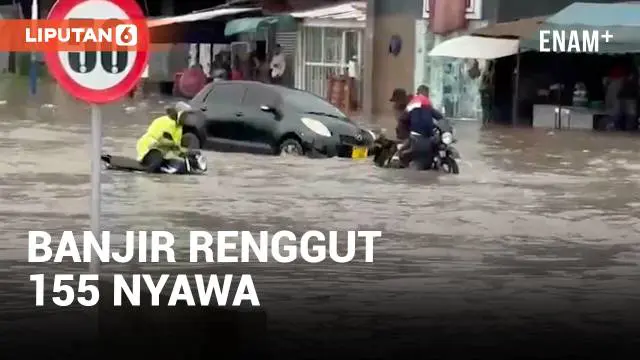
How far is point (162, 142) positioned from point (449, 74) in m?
17.9

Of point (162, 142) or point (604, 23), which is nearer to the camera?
point (162, 142)

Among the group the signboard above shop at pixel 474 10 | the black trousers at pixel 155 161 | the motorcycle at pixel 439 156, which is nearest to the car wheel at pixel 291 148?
the motorcycle at pixel 439 156

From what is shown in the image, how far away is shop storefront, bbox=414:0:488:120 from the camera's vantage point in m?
35.1

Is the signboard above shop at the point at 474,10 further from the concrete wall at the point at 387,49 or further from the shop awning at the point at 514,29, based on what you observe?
the concrete wall at the point at 387,49

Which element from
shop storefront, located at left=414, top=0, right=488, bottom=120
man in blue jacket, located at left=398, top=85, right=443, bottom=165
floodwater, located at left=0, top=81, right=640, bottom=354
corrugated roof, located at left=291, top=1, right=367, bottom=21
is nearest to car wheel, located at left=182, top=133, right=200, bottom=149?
floodwater, located at left=0, top=81, right=640, bottom=354

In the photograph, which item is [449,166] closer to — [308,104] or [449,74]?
[308,104]

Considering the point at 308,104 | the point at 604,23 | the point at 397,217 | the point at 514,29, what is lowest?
the point at 397,217

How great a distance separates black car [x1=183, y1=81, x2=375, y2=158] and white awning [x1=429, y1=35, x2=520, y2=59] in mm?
9331

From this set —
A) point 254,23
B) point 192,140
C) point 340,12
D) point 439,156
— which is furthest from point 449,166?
point 340,12

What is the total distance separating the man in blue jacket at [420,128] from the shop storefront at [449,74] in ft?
49.1

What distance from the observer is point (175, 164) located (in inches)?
751

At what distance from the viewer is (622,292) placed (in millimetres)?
10211

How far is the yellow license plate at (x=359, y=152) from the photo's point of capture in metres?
22.5

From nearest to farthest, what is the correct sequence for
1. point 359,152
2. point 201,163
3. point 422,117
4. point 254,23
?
point 201,163, point 422,117, point 359,152, point 254,23
